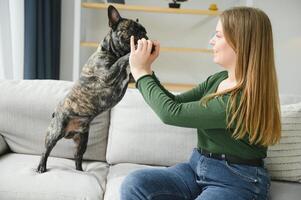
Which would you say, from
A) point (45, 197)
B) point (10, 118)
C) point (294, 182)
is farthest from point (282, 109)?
point (10, 118)

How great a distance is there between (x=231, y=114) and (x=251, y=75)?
0.47 feet

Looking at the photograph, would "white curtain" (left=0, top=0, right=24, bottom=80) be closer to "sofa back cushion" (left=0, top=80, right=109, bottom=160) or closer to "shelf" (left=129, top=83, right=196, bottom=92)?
"sofa back cushion" (left=0, top=80, right=109, bottom=160)

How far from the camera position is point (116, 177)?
156 centimetres

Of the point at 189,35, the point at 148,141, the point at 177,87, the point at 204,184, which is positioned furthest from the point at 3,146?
the point at 189,35

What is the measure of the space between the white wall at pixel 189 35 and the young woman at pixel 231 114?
5.90 ft

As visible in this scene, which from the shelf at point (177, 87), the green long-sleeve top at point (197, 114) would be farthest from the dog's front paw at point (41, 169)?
the shelf at point (177, 87)

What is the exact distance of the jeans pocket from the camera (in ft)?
4.09

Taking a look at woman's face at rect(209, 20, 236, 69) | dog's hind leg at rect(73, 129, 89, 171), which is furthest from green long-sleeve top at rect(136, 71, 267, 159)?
dog's hind leg at rect(73, 129, 89, 171)

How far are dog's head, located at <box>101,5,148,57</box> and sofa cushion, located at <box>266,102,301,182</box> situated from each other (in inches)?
29.1

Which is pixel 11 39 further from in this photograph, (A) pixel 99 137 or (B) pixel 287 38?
(B) pixel 287 38

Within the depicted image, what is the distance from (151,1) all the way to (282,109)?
170cm

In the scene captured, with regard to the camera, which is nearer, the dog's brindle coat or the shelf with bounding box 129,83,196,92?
the dog's brindle coat

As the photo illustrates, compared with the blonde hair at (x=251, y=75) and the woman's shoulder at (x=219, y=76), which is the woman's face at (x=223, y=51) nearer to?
the blonde hair at (x=251, y=75)

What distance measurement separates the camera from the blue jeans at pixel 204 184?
1.22 metres
